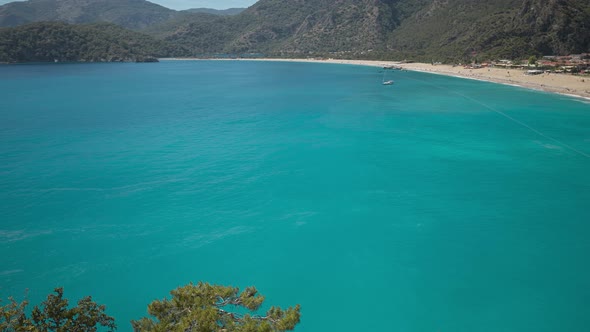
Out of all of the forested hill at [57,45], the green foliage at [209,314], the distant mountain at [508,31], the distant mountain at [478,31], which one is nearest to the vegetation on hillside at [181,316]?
the green foliage at [209,314]

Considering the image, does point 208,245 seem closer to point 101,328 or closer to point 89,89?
point 101,328

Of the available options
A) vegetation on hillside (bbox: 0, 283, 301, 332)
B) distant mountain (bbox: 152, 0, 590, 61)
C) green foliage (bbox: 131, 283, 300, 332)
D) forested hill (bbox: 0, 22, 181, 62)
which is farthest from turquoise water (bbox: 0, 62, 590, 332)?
forested hill (bbox: 0, 22, 181, 62)

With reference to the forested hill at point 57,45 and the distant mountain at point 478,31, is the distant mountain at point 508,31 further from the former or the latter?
the forested hill at point 57,45

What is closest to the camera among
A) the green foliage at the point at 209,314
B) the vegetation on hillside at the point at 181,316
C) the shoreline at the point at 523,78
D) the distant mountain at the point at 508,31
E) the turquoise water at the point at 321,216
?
the vegetation on hillside at the point at 181,316

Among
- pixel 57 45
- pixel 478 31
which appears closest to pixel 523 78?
pixel 478 31

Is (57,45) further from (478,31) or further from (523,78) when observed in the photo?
(523,78)

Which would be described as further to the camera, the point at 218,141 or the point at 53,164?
the point at 218,141

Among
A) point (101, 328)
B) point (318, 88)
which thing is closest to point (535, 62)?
point (318, 88)
